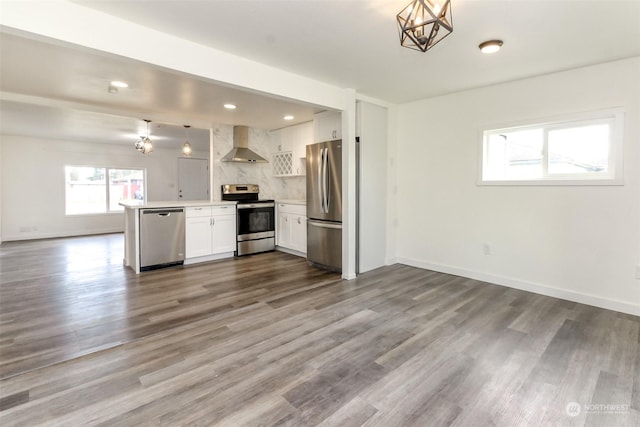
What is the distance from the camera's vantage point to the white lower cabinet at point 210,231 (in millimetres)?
4875

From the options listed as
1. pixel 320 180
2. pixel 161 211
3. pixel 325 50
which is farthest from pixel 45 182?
pixel 325 50

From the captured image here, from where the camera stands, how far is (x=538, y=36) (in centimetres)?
254

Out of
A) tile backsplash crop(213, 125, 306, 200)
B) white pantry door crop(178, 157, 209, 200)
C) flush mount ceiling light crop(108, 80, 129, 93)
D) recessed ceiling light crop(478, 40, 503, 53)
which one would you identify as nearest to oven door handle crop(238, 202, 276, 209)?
tile backsplash crop(213, 125, 306, 200)

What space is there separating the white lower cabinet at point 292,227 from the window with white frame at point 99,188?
544 centimetres

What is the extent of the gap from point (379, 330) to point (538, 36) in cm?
279

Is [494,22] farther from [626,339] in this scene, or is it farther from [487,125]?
[626,339]

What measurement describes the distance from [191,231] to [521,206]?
4.62m

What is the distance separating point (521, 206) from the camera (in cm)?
362

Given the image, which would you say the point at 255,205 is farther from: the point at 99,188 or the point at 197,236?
the point at 99,188

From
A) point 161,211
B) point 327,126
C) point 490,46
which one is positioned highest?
point 490,46

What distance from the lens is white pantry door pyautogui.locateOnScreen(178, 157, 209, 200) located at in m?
9.43

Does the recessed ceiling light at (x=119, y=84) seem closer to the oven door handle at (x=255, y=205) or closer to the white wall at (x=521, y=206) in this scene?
the oven door handle at (x=255, y=205)

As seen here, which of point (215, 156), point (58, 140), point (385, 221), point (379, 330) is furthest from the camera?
point (58, 140)

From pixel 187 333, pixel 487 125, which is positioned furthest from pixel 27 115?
pixel 487 125
